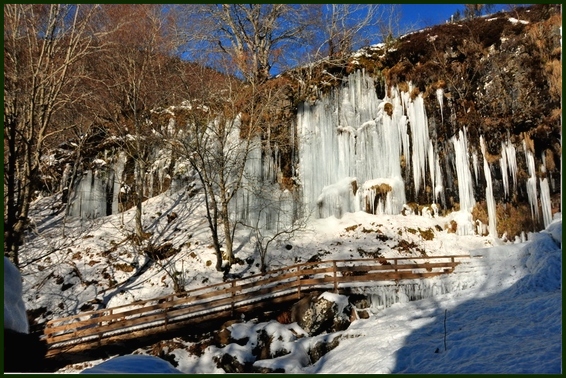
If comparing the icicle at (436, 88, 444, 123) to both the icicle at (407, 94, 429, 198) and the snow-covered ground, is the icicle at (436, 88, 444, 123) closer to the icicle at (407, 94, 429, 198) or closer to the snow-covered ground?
the icicle at (407, 94, 429, 198)

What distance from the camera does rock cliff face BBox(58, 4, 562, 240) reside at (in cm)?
1884

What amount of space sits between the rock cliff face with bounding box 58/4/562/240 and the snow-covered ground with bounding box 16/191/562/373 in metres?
1.15

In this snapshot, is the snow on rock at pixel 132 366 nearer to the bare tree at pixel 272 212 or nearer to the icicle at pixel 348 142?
the bare tree at pixel 272 212

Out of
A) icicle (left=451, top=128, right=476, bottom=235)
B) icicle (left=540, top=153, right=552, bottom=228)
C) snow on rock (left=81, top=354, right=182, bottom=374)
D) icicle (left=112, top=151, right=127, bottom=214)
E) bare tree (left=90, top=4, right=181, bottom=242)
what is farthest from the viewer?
icicle (left=112, top=151, right=127, bottom=214)

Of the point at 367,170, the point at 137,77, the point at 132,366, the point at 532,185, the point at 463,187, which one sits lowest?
the point at 132,366

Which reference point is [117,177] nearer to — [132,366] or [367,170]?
[367,170]

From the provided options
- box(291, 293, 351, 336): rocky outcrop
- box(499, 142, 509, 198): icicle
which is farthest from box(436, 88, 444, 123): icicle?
box(291, 293, 351, 336): rocky outcrop

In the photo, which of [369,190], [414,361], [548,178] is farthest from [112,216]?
[548,178]

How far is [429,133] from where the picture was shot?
20734 mm

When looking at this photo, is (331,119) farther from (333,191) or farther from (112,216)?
(112,216)

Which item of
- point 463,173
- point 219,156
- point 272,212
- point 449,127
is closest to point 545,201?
point 463,173

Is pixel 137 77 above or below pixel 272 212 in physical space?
above

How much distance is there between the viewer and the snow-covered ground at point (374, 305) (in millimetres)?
9375

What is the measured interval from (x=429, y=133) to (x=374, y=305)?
396 inches
